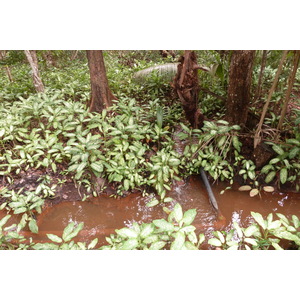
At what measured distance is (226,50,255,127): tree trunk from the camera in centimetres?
254

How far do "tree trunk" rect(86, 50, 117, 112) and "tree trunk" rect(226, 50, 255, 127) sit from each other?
5.56 feet

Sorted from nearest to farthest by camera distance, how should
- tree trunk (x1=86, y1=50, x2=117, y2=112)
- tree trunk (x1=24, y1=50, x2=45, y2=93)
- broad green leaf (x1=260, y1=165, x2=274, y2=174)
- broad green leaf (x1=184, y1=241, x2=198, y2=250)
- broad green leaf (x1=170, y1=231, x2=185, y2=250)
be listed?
broad green leaf (x1=170, y1=231, x2=185, y2=250) < broad green leaf (x1=184, y1=241, x2=198, y2=250) < broad green leaf (x1=260, y1=165, x2=274, y2=174) < tree trunk (x1=86, y1=50, x2=117, y2=112) < tree trunk (x1=24, y1=50, x2=45, y2=93)

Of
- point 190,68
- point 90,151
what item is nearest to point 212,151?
point 190,68

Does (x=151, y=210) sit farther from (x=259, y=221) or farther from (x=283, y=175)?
(x=283, y=175)

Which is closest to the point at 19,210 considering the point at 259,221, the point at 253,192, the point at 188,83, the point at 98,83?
the point at 98,83

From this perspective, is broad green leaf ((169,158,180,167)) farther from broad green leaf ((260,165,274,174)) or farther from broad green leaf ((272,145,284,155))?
broad green leaf ((272,145,284,155))

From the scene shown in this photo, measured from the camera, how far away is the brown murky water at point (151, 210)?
2426mm

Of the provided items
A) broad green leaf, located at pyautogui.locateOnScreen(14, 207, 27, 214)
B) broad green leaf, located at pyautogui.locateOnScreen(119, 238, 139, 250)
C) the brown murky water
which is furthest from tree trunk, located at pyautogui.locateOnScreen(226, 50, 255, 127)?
broad green leaf, located at pyautogui.locateOnScreen(14, 207, 27, 214)

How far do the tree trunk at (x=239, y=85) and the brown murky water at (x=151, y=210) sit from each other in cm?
93

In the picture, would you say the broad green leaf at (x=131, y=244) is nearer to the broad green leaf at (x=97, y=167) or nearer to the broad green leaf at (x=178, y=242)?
the broad green leaf at (x=178, y=242)

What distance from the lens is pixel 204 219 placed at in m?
2.48

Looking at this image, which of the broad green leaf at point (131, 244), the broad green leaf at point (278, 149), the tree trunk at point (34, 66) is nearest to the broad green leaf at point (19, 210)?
the broad green leaf at point (131, 244)

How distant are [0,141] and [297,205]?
356 centimetres

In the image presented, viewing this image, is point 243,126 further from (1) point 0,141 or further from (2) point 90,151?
(1) point 0,141
